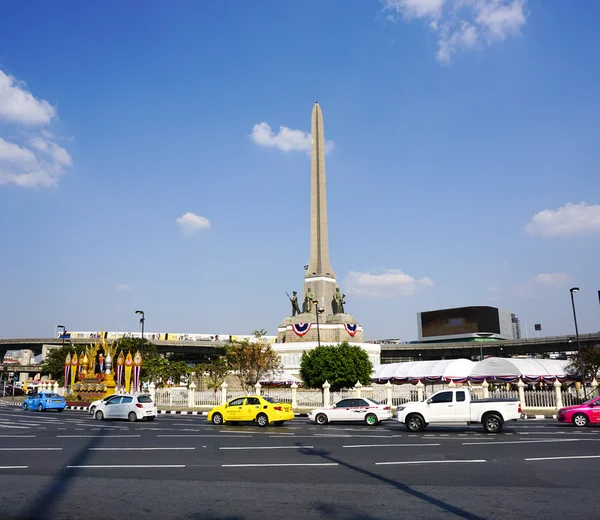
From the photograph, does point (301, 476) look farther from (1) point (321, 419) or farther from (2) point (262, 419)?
(1) point (321, 419)

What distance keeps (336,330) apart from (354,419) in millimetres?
41725

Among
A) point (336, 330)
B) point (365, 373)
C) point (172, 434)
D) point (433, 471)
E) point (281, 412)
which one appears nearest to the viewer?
point (433, 471)

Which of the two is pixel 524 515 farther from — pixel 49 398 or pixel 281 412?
pixel 49 398

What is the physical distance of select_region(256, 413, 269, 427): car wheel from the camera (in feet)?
78.8

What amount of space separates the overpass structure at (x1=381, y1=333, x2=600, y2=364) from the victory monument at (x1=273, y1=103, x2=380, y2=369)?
36.1m

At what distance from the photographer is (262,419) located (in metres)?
24.1

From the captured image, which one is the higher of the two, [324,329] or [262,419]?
[324,329]

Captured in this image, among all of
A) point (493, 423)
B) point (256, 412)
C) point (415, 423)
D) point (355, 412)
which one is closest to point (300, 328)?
point (355, 412)

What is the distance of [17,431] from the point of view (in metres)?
21.1

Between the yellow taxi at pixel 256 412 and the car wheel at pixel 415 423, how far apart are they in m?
5.92

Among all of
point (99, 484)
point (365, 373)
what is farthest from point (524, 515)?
point (365, 373)

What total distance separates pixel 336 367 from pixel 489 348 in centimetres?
6801

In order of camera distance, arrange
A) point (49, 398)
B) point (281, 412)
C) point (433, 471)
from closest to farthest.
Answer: point (433, 471), point (281, 412), point (49, 398)

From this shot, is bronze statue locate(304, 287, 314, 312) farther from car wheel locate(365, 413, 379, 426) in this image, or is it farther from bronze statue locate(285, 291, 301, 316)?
car wheel locate(365, 413, 379, 426)
